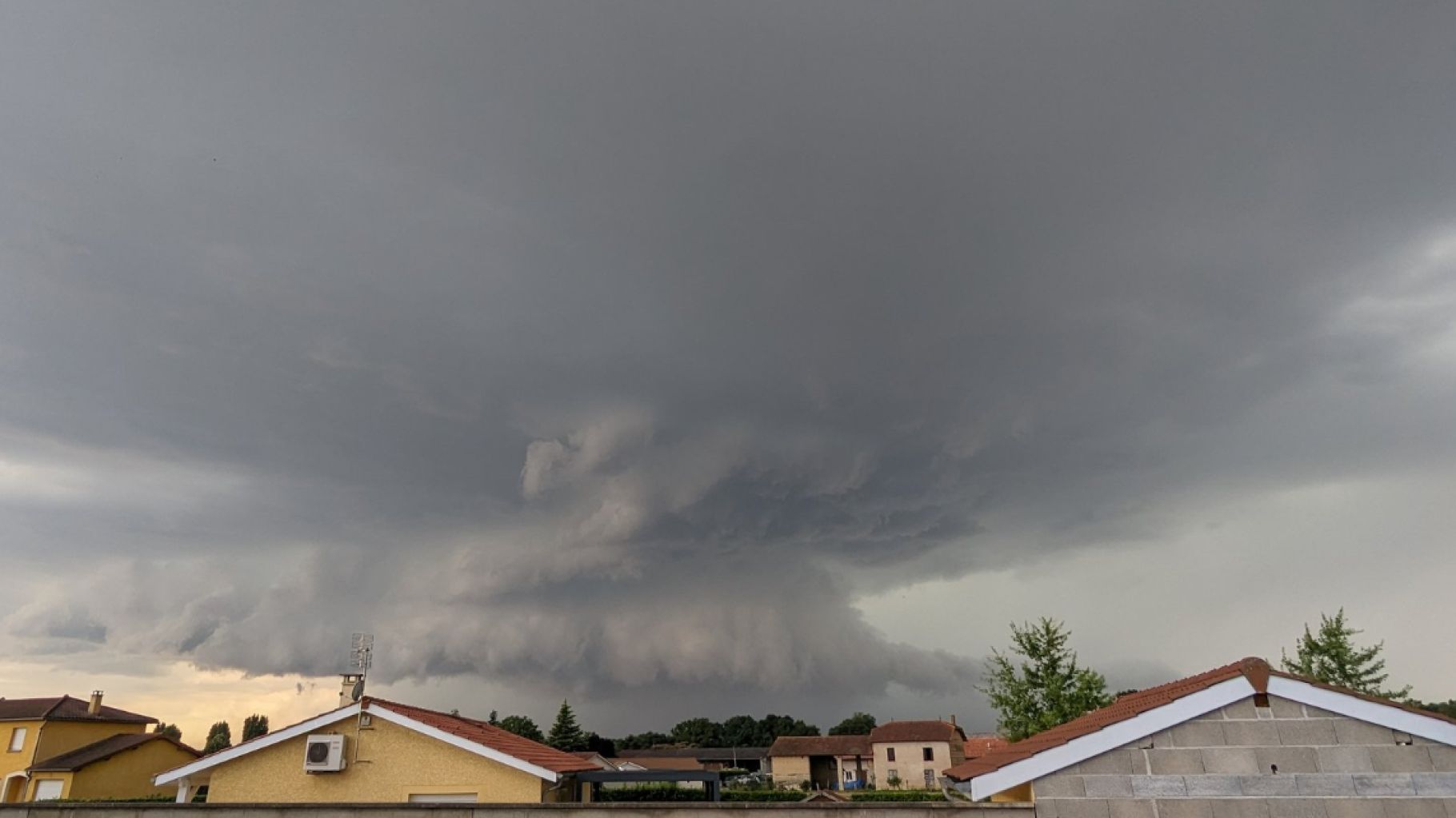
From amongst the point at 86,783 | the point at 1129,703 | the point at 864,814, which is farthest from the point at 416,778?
the point at 86,783

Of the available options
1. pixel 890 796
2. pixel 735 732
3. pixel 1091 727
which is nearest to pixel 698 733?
pixel 735 732

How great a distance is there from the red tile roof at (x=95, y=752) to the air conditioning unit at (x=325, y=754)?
34.5m

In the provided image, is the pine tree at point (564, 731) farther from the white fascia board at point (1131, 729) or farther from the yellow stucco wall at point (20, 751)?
the white fascia board at point (1131, 729)

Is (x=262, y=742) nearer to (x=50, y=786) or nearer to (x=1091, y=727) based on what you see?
(x=1091, y=727)

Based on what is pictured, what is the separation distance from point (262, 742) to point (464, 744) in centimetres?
545

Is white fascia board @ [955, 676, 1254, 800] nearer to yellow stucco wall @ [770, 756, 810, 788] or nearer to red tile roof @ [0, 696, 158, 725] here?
red tile roof @ [0, 696, 158, 725]

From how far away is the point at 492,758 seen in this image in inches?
723

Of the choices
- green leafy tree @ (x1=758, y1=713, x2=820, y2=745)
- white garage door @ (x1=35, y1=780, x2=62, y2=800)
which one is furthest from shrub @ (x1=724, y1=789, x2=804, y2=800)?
green leafy tree @ (x1=758, y1=713, x2=820, y2=745)

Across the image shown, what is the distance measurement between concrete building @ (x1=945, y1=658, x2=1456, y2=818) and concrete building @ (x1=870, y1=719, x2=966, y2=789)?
3006 inches

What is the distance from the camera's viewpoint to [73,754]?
142 ft

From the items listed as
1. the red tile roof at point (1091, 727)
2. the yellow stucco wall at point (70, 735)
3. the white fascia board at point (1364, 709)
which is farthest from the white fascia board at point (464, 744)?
the yellow stucco wall at point (70, 735)

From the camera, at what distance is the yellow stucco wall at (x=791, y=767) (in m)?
87.6

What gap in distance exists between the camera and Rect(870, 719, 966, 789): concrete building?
79.9 meters

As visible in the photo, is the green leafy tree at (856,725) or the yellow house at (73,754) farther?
the green leafy tree at (856,725)
